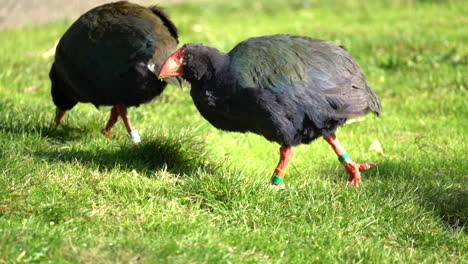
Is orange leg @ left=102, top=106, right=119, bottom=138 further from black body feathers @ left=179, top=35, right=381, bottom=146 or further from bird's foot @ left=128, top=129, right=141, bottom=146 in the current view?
black body feathers @ left=179, top=35, right=381, bottom=146

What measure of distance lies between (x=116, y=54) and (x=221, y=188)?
1422 millimetres

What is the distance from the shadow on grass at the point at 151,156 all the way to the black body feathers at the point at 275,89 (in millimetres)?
435

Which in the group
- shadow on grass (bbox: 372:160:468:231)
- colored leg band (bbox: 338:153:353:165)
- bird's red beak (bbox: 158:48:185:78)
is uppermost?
bird's red beak (bbox: 158:48:185:78)

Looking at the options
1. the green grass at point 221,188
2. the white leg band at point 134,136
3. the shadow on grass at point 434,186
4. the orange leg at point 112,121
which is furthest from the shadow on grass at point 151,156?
the shadow on grass at point 434,186

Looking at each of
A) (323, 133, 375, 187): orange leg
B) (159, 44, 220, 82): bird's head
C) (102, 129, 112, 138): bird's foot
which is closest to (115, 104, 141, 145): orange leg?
(102, 129, 112, 138): bird's foot

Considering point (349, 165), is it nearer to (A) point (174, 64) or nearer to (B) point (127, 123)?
(A) point (174, 64)

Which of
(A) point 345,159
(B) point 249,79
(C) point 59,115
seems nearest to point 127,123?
(C) point 59,115

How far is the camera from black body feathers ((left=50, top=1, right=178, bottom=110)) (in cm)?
461

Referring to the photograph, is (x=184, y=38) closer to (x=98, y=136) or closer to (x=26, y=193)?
(x=98, y=136)

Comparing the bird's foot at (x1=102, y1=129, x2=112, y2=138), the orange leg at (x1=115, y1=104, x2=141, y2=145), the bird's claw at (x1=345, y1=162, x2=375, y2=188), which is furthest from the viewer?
the bird's foot at (x1=102, y1=129, x2=112, y2=138)

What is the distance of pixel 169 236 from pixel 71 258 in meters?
0.50

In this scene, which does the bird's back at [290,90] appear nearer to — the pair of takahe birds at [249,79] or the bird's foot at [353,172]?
the pair of takahe birds at [249,79]

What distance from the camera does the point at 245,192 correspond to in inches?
145

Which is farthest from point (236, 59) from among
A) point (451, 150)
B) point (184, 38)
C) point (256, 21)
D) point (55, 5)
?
point (55, 5)
